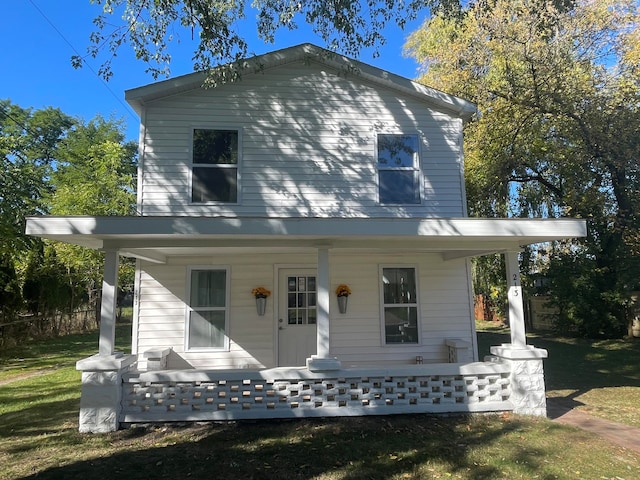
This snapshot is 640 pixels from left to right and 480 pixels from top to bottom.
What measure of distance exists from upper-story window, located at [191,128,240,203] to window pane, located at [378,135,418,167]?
2.71 metres

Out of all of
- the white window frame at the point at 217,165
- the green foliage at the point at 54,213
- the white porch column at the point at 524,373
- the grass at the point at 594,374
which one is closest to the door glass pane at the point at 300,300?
the white window frame at the point at 217,165

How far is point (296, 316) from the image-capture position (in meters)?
7.86

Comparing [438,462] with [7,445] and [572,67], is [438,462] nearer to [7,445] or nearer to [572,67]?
[7,445]

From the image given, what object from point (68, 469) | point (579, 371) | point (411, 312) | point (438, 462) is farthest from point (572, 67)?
point (68, 469)

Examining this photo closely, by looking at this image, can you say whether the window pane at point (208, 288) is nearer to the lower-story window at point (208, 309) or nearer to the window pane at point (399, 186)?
the lower-story window at point (208, 309)

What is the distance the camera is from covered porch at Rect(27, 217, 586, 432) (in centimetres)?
536

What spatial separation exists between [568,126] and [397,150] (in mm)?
7357

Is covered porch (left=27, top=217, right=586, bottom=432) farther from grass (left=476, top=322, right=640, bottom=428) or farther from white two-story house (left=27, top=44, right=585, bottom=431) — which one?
grass (left=476, top=322, right=640, bottom=428)

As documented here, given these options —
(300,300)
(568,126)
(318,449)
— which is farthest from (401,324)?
(568,126)

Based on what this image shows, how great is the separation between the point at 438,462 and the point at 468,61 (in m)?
11.9

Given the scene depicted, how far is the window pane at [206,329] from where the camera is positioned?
7.53 m

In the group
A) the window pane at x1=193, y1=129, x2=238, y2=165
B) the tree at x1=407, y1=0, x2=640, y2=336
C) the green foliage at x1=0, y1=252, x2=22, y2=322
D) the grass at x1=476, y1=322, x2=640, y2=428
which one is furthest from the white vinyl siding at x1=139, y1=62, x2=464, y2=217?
the green foliage at x1=0, y1=252, x2=22, y2=322

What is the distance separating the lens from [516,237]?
5938mm

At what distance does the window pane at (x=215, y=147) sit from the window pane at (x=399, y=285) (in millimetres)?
3570
